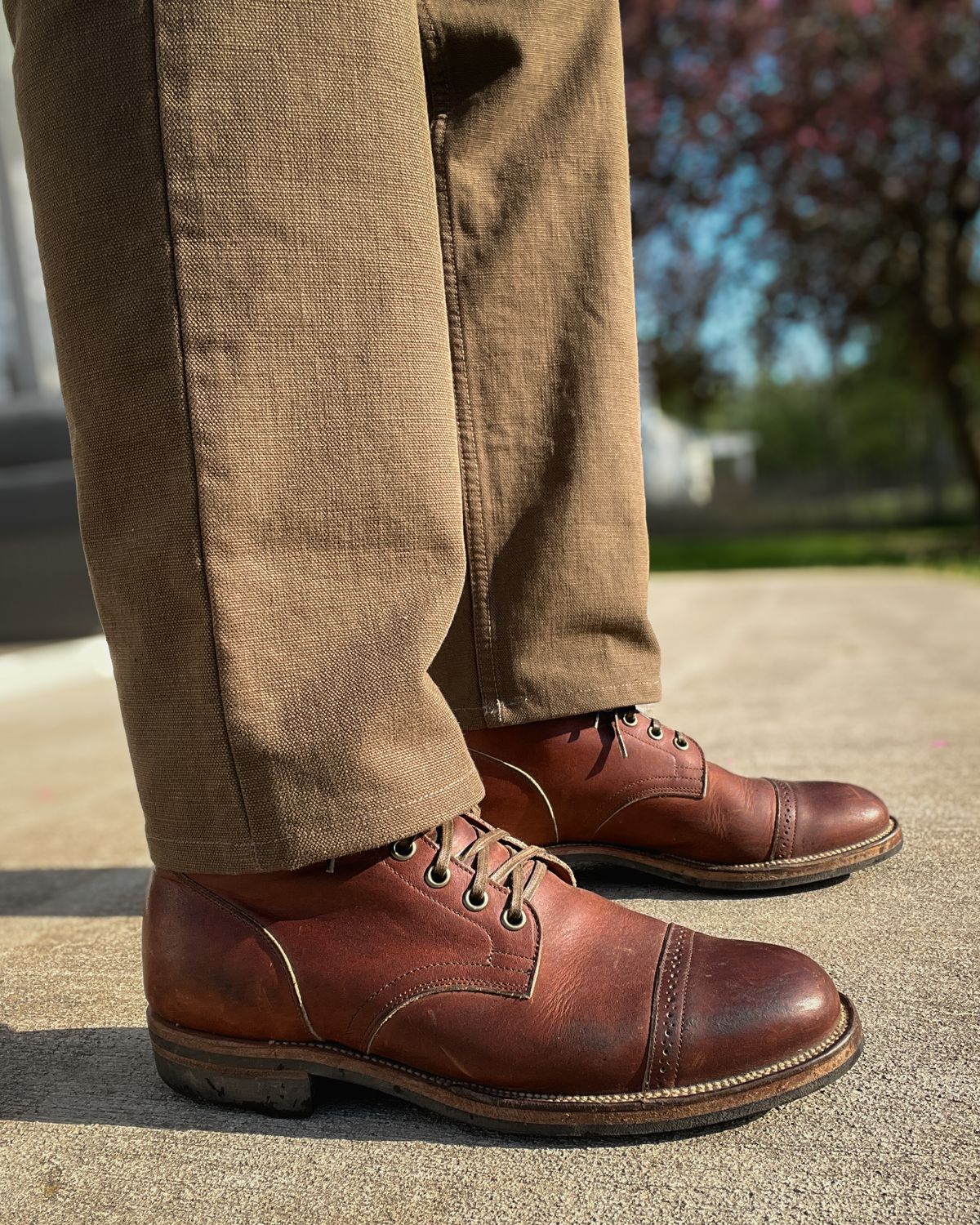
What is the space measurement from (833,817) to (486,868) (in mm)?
480

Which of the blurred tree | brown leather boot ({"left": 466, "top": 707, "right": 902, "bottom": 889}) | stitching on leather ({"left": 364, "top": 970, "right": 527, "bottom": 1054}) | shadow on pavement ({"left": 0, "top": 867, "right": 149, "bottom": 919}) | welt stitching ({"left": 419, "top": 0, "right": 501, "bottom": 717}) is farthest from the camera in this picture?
the blurred tree

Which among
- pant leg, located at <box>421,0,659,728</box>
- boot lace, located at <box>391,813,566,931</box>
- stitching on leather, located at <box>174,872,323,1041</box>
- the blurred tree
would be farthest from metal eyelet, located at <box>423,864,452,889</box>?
the blurred tree

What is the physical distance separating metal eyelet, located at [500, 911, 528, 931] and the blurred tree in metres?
10.5

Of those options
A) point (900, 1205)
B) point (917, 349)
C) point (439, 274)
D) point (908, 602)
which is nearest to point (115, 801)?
point (439, 274)

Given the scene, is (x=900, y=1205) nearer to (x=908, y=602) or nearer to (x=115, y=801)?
(x=115, y=801)

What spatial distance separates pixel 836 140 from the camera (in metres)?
10.3

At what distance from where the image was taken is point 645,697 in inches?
42.3

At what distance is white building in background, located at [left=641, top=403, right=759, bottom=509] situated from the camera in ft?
71.6

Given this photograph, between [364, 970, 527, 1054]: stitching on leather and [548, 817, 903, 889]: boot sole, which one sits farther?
[548, 817, 903, 889]: boot sole

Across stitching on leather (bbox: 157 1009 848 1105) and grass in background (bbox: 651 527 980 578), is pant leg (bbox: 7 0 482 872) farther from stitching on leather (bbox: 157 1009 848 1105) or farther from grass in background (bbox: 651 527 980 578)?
grass in background (bbox: 651 527 980 578)

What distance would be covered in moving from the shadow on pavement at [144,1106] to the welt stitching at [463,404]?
1.30 feet

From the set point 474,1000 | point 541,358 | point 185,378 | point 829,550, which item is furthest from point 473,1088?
point 829,550

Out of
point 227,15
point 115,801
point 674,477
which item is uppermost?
point 227,15

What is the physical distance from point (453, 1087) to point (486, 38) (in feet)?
2.93
